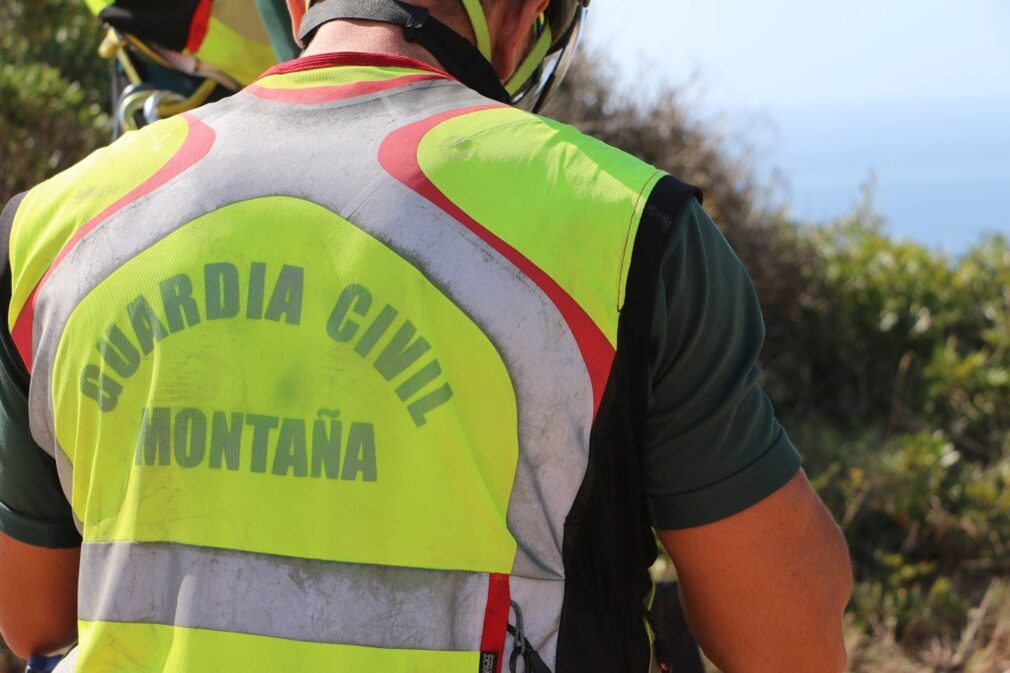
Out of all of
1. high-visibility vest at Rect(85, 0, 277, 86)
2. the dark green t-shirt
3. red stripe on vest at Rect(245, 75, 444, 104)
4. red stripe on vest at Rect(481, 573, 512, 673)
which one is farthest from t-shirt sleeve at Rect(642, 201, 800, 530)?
high-visibility vest at Rect(85, 0, 277, 86)

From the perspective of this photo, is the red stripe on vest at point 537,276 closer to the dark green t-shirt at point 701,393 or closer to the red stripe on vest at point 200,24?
the dark green t-shirt at point 701,393

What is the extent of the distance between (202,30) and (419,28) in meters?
1.56

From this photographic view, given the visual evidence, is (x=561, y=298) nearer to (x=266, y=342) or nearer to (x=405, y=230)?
(x=405, y=230)

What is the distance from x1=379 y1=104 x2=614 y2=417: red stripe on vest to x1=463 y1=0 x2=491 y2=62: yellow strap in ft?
0.98

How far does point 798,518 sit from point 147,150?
2.88 ft

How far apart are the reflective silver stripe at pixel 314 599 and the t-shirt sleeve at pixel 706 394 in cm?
26

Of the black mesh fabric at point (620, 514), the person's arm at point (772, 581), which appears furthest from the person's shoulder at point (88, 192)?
the person's arm at point (772, 581)

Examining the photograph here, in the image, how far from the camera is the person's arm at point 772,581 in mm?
1394

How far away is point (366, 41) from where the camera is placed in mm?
1461

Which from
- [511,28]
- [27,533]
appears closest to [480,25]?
[511,28]

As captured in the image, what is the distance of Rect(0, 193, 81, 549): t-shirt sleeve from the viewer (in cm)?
143

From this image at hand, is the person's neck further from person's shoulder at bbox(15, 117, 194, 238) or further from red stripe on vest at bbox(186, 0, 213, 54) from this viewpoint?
red stripe on vest at bbox(186, 0, 213, 54)

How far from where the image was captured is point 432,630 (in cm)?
128

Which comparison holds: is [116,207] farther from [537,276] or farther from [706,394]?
[706,394]
